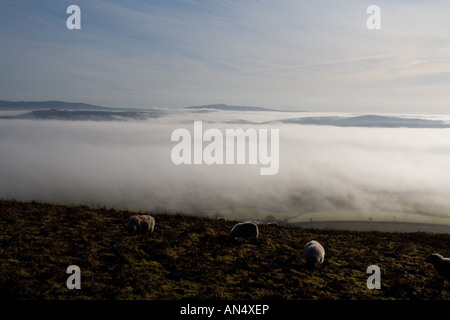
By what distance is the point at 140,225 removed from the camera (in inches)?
756

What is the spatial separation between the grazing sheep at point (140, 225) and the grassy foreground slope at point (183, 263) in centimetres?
52

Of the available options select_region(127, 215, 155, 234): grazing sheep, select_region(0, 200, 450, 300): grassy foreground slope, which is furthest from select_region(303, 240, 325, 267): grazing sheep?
select_region(127, 215, 155, 234): grazing sheep

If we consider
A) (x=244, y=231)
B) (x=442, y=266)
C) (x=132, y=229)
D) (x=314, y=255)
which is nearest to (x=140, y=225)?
(x=132, y=229)

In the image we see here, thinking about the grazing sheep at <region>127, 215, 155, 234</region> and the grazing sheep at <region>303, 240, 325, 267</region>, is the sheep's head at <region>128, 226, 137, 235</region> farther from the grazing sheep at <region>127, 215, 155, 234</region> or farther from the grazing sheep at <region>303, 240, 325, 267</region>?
the grazing sheep at <region>303, 240, 325, 267</region>

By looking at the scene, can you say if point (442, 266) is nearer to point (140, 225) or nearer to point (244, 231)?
point (244, 231)

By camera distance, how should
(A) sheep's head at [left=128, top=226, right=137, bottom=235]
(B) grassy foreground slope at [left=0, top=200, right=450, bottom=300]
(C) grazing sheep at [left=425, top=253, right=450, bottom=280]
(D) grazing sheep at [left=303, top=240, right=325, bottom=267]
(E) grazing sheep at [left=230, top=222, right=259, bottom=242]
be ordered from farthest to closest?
(E) grazing sheep at [left=230, top=222, right=259, bottom=242] < (A) sheep's head at [left=128, top=226, right=137, bottom=235] < (C) grazing sheep at [left=425, top=253, right=450, bottom=280] < (D) grazing sheep at [left=303, top=240, right=325, bottom=267] < (B) grassy foreground slope at [left=0, top=200, right=450, bottom=300]

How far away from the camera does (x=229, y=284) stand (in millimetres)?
13414

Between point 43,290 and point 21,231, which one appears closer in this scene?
point 43,290

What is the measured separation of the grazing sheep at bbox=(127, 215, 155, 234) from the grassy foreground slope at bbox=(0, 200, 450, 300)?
52 centimetres

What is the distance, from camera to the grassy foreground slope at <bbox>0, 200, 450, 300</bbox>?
12.4 m

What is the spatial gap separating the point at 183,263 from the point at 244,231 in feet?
18.8
